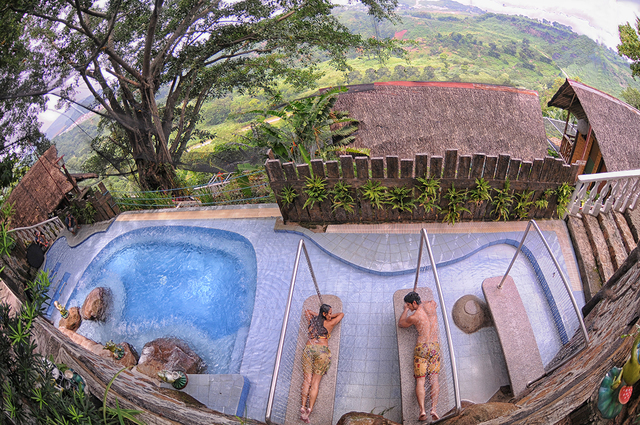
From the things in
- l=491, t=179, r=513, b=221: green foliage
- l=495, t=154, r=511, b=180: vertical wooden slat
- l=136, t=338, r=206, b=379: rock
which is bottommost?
l=136, t=338, r=206, b=379: rock

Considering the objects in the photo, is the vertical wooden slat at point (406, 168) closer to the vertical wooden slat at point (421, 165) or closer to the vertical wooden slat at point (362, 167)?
the vertical wooden slat at point (421, 165)

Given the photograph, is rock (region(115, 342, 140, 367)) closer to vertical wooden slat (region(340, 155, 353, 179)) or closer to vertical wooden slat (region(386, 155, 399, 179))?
vertical wooden slat (region(340, 155, 353, 179))

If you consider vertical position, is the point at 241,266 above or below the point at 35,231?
below

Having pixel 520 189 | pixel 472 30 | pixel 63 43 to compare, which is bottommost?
pixel 472 30

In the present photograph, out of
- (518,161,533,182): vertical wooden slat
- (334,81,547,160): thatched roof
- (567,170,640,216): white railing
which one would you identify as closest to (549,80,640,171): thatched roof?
(334,81,547,160): thatched roof

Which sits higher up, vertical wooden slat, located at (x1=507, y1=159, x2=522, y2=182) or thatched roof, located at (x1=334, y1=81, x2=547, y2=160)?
vertical wooden slat, located at (x1=507, y1=159, x2=522, y2=182)

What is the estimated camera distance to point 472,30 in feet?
201

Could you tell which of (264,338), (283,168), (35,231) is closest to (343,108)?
(283,168)

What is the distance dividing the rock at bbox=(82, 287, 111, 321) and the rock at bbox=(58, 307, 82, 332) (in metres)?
0.10

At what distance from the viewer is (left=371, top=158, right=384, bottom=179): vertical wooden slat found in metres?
5.00

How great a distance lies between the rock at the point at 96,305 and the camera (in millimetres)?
5770

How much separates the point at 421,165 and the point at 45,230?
7853 millimetres

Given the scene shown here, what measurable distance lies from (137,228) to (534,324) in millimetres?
7554

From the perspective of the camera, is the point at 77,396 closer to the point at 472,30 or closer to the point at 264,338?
the point at 264,338
